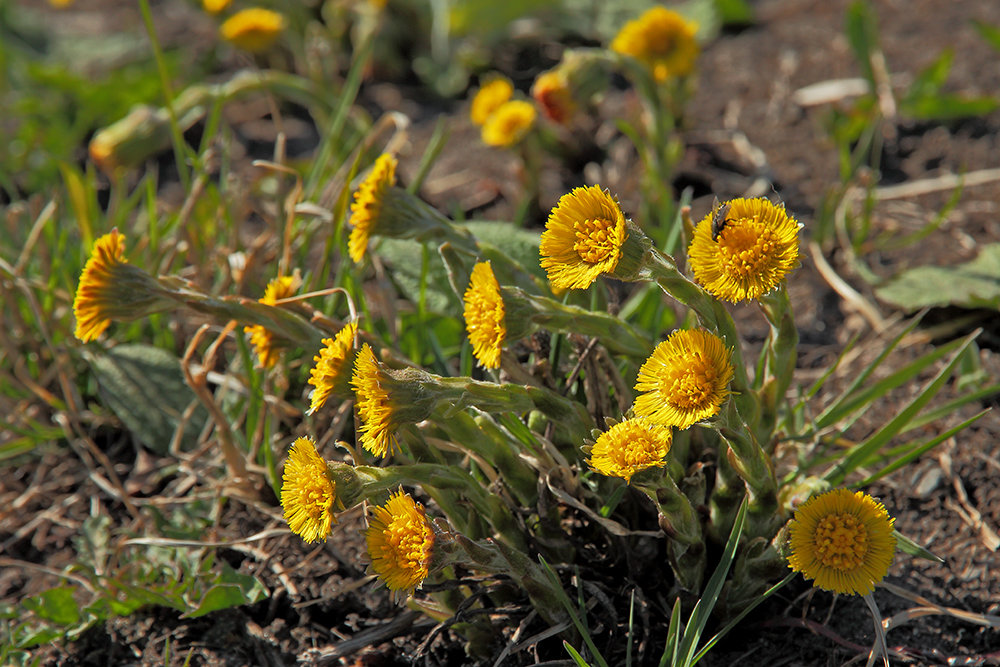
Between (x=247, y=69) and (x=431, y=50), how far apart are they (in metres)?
0.77

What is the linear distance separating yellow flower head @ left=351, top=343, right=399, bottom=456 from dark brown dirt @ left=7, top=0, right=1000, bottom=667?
441 mm

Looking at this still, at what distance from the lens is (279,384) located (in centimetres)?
190

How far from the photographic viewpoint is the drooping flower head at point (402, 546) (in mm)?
1245

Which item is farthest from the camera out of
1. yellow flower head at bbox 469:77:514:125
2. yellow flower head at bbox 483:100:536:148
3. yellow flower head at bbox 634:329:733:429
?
yellow flower head at bbox 469:77:514:125

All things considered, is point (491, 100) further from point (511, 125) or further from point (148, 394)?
point (148, 394)

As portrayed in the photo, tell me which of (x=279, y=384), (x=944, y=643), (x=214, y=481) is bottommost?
(x=944, y=643)

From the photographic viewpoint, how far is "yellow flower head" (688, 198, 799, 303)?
3.86 ft

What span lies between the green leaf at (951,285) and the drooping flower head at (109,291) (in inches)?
64.6

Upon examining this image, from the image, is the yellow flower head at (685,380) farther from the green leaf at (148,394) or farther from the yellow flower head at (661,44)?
the yellow flower head at (661,44)

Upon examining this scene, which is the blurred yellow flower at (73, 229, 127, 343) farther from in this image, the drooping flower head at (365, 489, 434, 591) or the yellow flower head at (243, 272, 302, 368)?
the drooping flower head at (365, 489, 434, 591)

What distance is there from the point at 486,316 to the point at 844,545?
1.93 ft

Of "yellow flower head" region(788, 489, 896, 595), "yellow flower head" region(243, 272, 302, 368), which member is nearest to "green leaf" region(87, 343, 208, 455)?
"yellow flower head" region(243, 272, 302, 368)

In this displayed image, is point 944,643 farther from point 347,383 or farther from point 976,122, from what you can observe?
point 976,122

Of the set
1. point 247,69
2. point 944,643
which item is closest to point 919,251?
point 944,643
